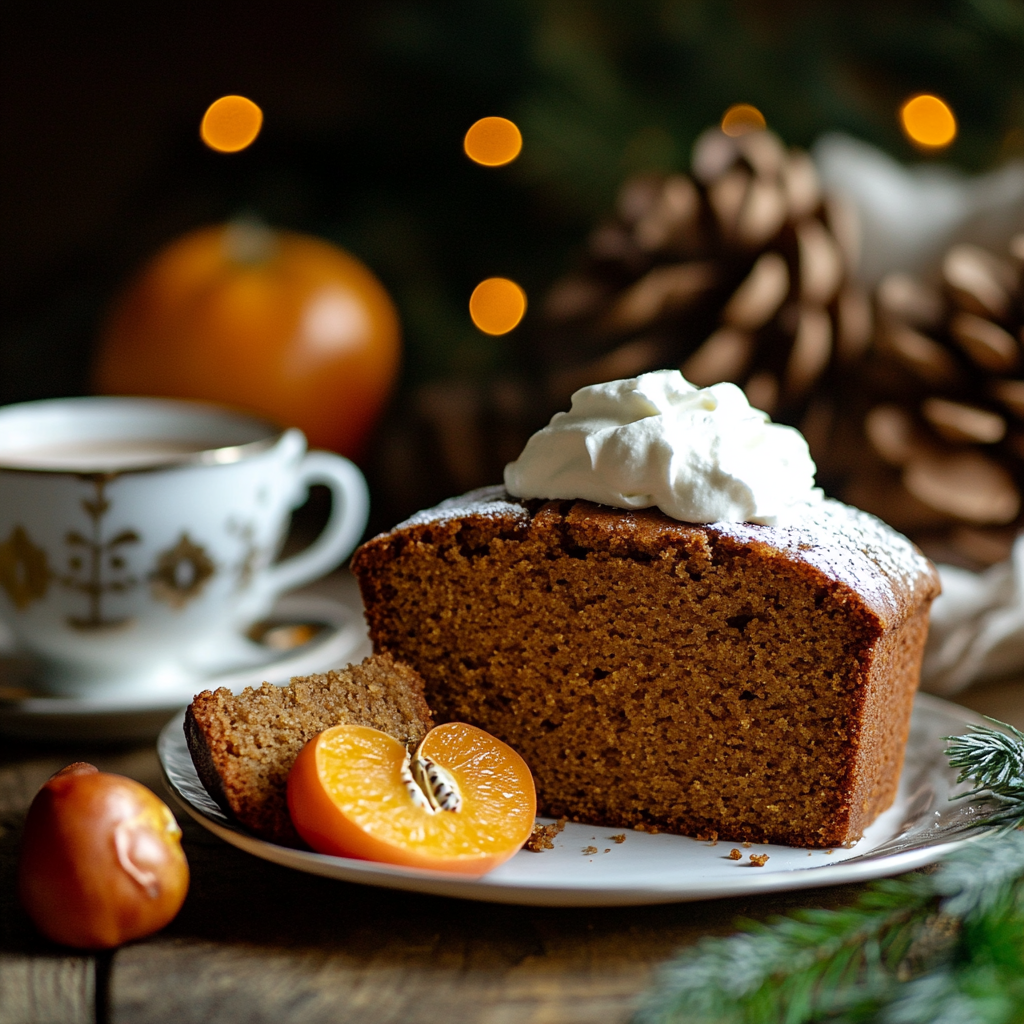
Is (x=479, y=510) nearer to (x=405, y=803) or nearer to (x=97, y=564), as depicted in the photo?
(x=405, y=803)

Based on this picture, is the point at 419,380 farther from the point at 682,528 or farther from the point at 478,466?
the point at 682,528

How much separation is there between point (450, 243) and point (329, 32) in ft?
2.78

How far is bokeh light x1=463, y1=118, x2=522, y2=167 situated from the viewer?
280 centimetres

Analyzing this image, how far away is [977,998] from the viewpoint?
1025 mm

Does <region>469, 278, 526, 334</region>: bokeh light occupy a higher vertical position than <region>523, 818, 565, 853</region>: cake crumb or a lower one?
A: higher

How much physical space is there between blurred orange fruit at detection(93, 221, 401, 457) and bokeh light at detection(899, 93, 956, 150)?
4.35 ft

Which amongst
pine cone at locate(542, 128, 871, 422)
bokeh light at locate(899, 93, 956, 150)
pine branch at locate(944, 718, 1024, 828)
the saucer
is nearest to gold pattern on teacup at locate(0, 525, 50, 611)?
the saucer

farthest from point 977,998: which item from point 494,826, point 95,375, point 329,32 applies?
point 329,32

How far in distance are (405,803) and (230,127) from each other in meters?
2.34

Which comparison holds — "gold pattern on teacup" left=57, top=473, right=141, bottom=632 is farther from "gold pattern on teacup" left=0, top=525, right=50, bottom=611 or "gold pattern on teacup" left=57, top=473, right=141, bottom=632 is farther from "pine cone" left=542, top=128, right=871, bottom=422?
"pine cone" left=542, top=128, right=871, bottom=422

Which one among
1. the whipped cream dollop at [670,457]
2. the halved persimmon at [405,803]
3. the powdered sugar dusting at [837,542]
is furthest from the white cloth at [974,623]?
the halved persimmon at [405,803]

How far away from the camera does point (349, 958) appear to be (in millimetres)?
1226

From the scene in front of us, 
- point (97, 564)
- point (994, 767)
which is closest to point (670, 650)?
point (994, 767)

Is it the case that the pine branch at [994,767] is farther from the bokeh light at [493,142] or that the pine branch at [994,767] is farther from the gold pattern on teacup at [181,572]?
the bokeh light at [493,142]
